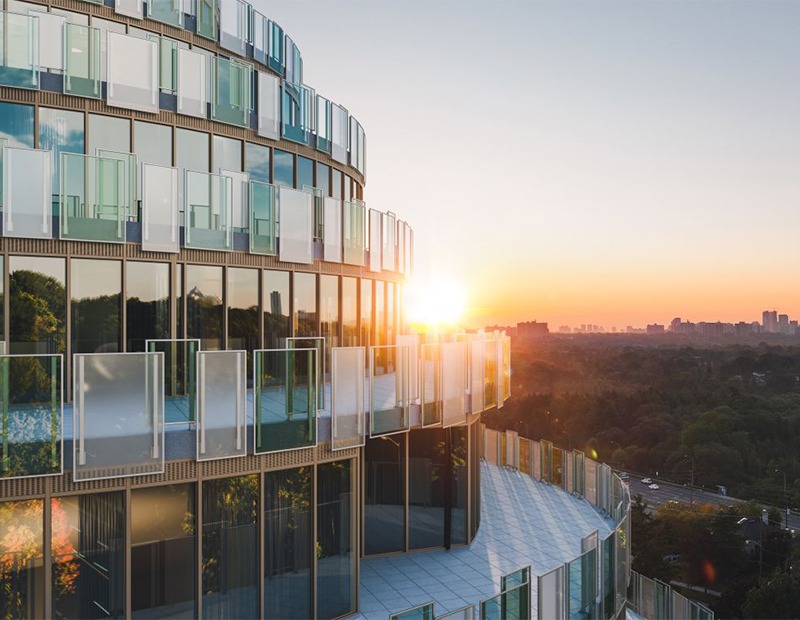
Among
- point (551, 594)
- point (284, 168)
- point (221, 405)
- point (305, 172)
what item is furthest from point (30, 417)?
point (305, 172)

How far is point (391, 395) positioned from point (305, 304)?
17.3 ft

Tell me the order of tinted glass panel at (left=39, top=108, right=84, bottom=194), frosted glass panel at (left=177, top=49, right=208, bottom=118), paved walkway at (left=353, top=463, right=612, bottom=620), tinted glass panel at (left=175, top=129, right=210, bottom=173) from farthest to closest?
tinted glass panel at (left=175, top=129, right=210, bottom=173)
frosted glass panel at (left=177, top=49, right=208, bottom=118)
tinted glass panel at (left=39, top=108, right=84, bottom=194)
paved walkway at (left=353, top=463, right=612, bottom=620)

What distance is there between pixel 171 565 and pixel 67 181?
7.83m

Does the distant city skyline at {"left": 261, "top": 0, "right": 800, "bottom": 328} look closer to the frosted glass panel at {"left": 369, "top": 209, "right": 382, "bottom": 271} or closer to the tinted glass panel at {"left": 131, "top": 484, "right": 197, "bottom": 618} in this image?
the frosted glass panel at {"left": 369, "top": 209, "right": 382, "bottom": 271}

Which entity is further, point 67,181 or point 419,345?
point 419,345

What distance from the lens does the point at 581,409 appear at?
105 meters

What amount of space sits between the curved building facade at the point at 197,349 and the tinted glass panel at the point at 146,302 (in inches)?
2.0

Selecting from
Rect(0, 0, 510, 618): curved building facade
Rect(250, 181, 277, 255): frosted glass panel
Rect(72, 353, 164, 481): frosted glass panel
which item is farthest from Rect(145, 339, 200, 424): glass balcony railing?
Rect(250, 181, 277, 255): frosted glass panel

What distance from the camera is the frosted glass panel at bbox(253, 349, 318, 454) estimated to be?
448 inches

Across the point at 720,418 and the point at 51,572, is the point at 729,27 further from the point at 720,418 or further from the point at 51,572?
the point at 720,418

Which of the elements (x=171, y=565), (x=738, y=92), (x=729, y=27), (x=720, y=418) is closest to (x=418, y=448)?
(x=171, y=565)

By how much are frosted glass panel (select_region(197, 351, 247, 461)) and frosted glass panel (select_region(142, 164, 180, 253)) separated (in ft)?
16.2

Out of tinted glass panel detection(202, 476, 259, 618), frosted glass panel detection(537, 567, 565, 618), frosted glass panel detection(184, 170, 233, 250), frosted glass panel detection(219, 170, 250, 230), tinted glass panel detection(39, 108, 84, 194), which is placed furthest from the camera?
frosted glass panel detection(219, 170, 250, 230)

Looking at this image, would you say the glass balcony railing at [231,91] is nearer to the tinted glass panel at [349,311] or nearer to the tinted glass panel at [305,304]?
the tinted glass panel at [305,304]
